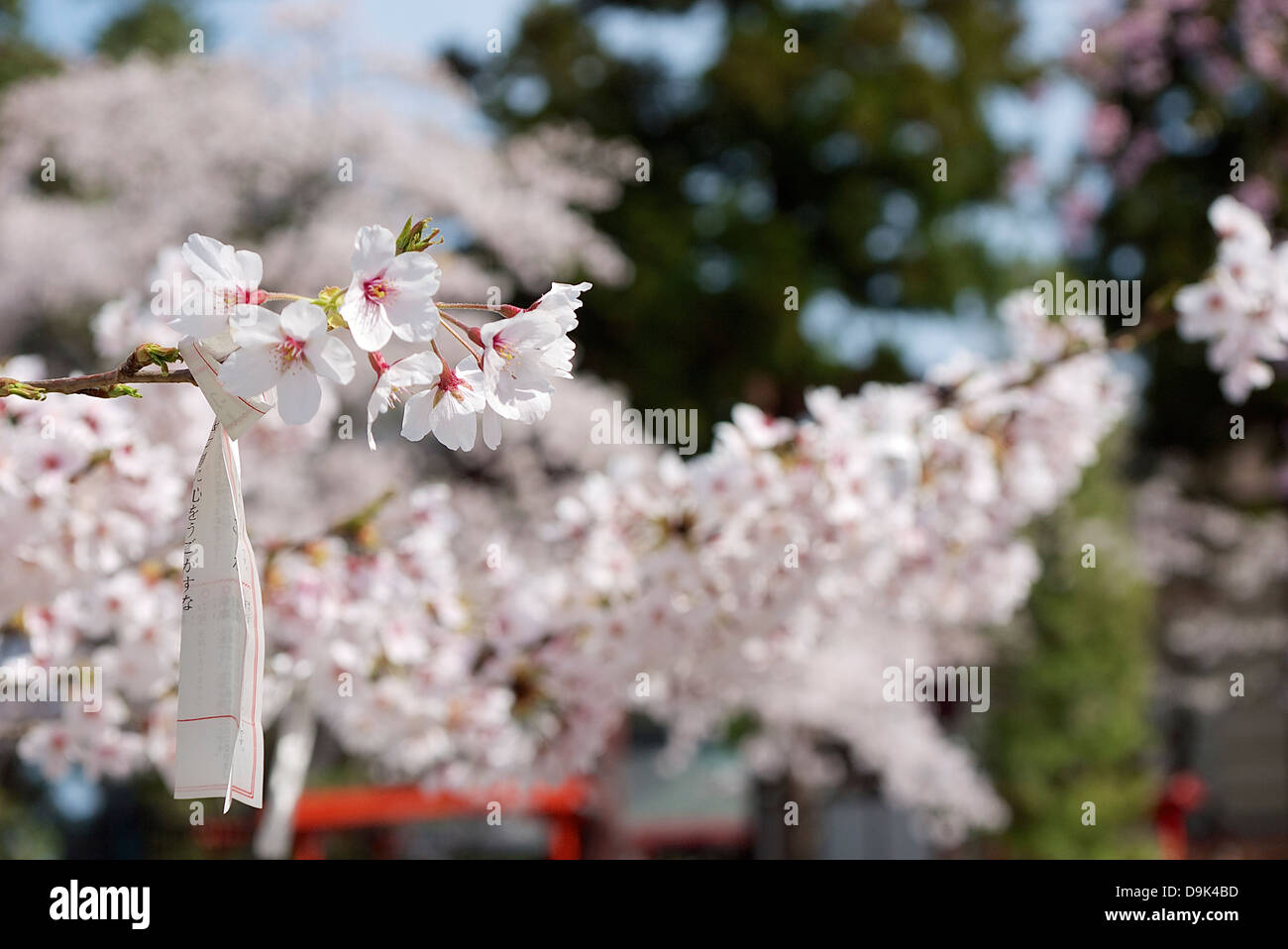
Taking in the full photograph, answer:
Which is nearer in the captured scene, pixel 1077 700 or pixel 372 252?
pixel 372 252

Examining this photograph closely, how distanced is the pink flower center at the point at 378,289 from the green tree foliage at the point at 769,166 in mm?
7597

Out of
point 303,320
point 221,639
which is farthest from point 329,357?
point 221,639

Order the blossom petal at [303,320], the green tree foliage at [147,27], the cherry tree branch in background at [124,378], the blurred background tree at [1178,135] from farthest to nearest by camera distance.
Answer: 1. the green tree foliage at [147,27]
2. the blurred background tree at [1178,135]
3. the cherry tree branch in background at [124,378]
4. the blossom petal at [303,320]

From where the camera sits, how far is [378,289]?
125cm

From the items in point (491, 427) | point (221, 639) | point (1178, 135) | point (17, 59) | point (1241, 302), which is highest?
point (1178, 135)

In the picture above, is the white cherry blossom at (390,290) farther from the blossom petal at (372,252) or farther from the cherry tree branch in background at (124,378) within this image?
the cherry tree branch in background at (124,378)

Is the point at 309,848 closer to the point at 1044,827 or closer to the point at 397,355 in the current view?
the point at 1044,827

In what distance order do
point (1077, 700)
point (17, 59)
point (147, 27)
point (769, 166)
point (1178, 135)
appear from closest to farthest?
point (17, 59), point (1077, 700), point (769, 166), point (1178, 135), point (147, 27)

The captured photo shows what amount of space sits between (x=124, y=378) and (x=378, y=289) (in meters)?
0.30

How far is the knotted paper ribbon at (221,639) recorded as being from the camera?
4.57ft

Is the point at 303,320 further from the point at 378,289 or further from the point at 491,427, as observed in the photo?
the point at 491,427

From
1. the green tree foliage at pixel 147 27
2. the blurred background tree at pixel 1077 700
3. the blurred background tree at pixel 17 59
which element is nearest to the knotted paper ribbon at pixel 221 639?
the blurred background tree at pixel 17 59
